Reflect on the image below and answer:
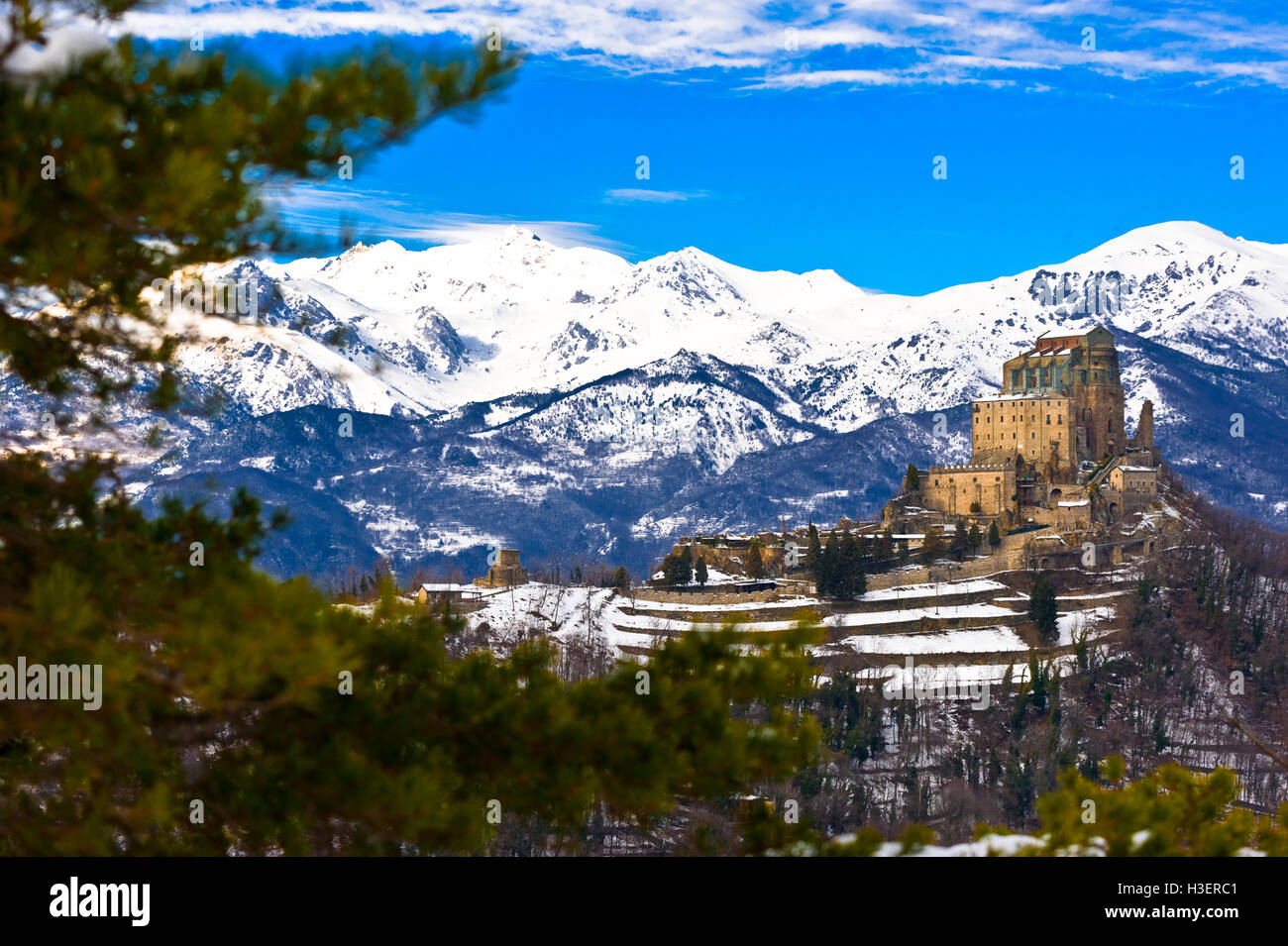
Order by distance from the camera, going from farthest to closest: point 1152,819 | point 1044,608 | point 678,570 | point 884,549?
point 678,570 < point 884,549 < point 1044,608 < point 1152,819

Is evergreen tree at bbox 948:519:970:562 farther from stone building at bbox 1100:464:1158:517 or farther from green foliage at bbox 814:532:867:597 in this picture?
stone building at bbox 1100:464:1158:517

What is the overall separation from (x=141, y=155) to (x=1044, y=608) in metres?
85.1

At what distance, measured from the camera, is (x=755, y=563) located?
99812 mm

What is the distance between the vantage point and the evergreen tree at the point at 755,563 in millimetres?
99375

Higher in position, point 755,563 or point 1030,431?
point 1030,431

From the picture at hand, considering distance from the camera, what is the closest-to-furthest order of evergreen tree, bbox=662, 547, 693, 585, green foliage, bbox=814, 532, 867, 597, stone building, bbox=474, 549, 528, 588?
green foliage, bbox=814, 532, 867, 597, evergreen tree, bbox=662, 547, 693, 585, stone building, bbox=474, 549, 528, 588

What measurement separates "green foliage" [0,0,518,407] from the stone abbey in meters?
90.6

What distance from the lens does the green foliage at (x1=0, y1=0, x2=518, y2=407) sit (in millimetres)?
10539

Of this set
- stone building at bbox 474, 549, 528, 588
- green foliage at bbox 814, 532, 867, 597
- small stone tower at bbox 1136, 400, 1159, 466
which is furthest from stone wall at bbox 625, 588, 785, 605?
small stone tower at bbox 1136, 400, 1159, 466

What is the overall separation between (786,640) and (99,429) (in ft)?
21.2

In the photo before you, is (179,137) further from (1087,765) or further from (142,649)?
(1087,765)

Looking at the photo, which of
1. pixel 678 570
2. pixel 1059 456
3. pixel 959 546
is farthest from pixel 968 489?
pixel 678 570

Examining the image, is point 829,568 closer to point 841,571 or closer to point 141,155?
point 841,571
